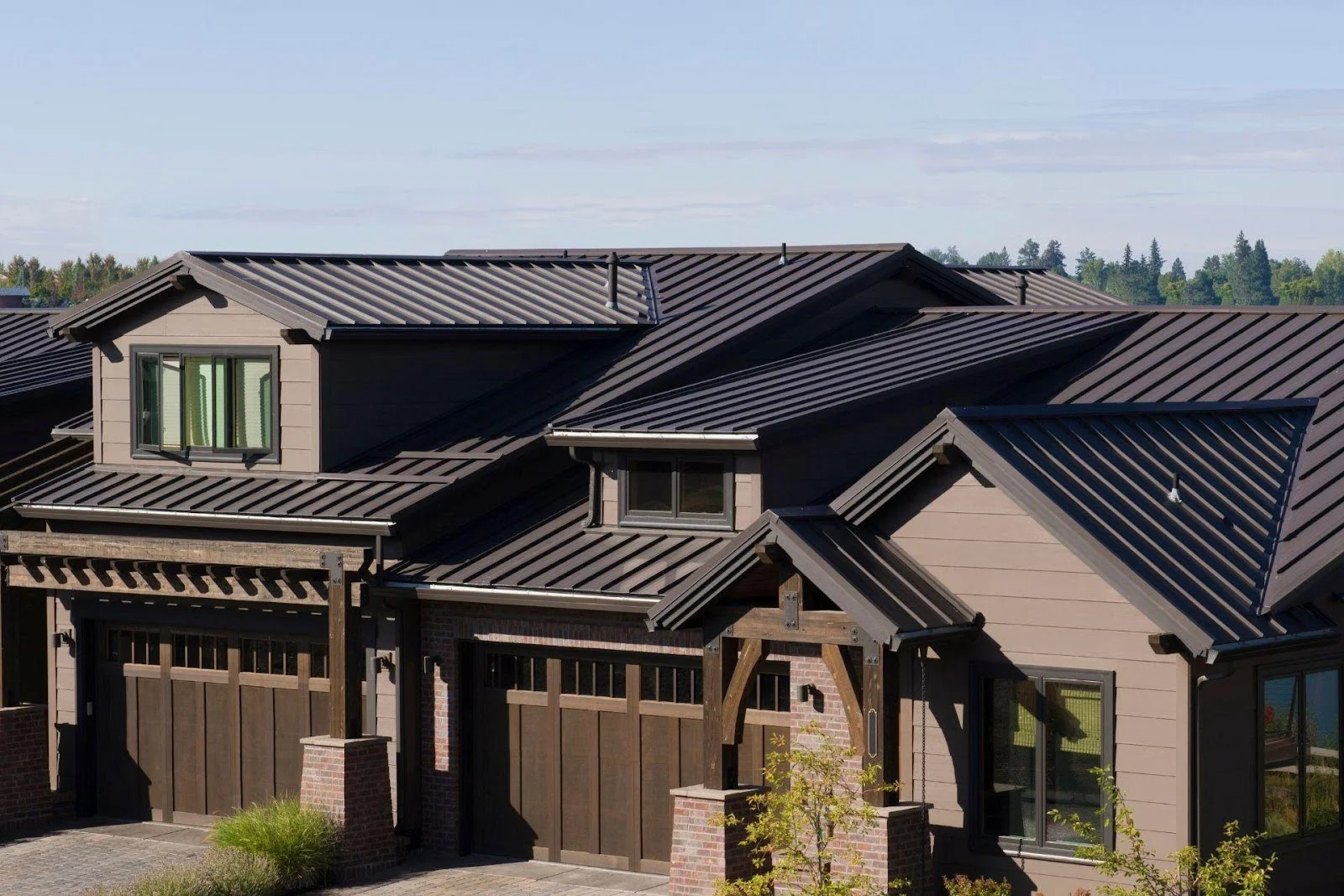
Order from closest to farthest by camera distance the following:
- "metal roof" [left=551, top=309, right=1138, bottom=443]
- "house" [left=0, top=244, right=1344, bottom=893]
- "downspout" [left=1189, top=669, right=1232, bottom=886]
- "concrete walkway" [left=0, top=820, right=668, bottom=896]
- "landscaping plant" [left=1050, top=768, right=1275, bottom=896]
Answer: "landscaping plant" [left=1050, top=768, right=1275, bottom=896], "downspout" [left=1189, top=669, right=1232, bottom=886], "house" [left=0, top=244, right=1344, bottom=893], "concrete walkway" [left=0, top=820, right=668, bottom=896], "metal roof" [left=551, top=309, right=1138, bottom=443]

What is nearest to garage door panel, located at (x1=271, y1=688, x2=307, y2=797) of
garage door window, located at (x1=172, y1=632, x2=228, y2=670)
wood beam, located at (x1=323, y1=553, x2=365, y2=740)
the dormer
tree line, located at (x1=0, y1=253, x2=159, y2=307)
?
garage door window, located at (x1=172, y1=632, x2=228, y2=670)

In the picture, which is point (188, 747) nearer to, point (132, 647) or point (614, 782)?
point (132, 647)

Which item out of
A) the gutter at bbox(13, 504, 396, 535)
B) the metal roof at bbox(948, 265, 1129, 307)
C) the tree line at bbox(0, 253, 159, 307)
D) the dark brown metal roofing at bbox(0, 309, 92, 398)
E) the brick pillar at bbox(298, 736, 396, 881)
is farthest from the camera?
the tree line at bbox(0, 253, 159, 307)

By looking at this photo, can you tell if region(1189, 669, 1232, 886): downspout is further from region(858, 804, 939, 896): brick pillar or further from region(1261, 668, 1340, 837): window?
region(858, 804, 939, 896): brick pillar

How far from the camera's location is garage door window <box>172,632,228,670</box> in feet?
88.9

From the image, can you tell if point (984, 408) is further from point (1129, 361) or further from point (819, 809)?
point (1129, 361)

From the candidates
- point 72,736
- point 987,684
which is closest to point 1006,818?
point 987,684

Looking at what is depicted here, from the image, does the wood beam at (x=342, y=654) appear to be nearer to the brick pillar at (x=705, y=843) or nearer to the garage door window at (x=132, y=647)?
the garage door window at (x=132, y=647)

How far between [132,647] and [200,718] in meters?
1.57

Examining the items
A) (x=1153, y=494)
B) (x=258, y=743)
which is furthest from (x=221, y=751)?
(x=1153, y=494)

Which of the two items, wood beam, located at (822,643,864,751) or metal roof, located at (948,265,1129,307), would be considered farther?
metal roof, located at (948,265,1129,307)

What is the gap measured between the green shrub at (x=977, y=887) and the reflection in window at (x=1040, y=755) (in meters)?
0.51

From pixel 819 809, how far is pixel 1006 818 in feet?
6.89

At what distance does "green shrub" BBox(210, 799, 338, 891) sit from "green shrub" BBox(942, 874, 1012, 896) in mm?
7351
